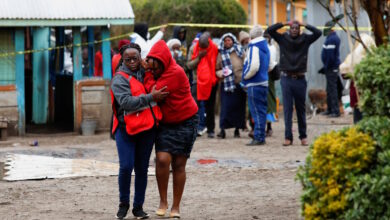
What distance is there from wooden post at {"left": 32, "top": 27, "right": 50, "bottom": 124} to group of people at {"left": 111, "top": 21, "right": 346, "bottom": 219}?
7.44 feet

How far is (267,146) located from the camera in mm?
14516

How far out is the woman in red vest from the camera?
7.86 m

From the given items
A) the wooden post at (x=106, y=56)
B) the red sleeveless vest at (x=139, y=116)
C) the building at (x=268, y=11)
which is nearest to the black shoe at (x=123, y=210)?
the red sleeveless vest at (x=139, y=116)

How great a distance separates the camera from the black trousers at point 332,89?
20.2m

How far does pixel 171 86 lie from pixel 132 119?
47cm

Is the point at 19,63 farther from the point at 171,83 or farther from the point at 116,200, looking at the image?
the point at 171,83

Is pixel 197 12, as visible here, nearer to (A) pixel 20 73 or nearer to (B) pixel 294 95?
(A) pixel 20 73

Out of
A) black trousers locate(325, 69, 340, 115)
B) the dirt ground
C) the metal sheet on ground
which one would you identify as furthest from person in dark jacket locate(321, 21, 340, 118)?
the metal sheet on ground

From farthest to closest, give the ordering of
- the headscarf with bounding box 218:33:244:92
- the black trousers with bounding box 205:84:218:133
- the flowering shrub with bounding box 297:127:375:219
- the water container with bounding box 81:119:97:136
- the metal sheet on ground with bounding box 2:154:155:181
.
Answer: the water container with bounding box 81:119:97:136 < the black trousers with bounding box 205:84:218:133 < the headscarf with bounding box 218:33:244:92 < the metal sheet on ground with bounding box 2:154:155:181 < the flowering shrub with bounding box 297:127:375:219

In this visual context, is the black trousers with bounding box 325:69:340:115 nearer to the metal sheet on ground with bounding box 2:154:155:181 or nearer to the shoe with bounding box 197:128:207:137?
the shoe with bounding box 197:128:207:137

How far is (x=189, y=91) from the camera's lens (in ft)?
27.2

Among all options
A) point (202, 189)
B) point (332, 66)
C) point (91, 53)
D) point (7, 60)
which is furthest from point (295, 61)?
point (332, 66)

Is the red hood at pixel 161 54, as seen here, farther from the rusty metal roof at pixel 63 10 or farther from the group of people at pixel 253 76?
the rusty metal roof at pixel 63 10

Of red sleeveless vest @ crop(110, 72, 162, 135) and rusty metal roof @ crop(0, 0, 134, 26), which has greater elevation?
rusty metal roof @ crop(0, 0, 134, 26)
